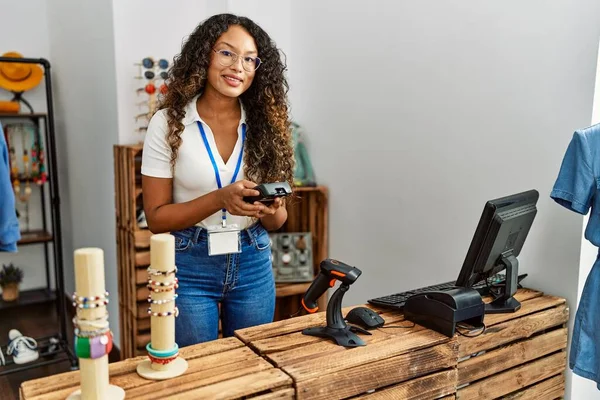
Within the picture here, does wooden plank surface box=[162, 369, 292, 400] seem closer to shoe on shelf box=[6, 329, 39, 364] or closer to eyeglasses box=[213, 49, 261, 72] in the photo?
eyeglasses box=[213, 49, 261, 72]

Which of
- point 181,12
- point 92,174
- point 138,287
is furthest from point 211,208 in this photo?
point 92,174

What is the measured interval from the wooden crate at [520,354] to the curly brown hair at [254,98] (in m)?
0.81

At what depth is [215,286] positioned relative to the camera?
5.78 ft

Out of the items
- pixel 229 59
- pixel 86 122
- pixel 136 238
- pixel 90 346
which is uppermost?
pixel 229 59

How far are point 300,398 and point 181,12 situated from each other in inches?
96.0

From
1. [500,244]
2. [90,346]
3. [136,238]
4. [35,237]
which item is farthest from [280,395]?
[35,237]

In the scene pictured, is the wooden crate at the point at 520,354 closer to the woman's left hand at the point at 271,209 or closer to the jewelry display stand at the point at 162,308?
the woman's left hand at the point at 271,209

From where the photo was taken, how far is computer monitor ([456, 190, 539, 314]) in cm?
173

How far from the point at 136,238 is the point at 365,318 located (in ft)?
5.07

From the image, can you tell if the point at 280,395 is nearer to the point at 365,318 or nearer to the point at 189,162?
the point at 365,318

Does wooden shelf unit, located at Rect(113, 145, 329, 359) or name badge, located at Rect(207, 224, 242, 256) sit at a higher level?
name badge, located at Rect(207, 224, 242, 256)

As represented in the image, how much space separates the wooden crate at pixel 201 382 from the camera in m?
1.26

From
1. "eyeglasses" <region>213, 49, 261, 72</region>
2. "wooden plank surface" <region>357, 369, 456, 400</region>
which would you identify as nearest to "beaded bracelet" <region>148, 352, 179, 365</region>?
"wooden plank surface" <region>357, 369, 456, 400</region>

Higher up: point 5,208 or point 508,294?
point 5,208
